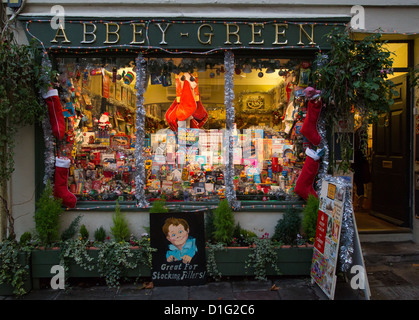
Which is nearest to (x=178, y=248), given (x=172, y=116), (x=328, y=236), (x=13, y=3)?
(x=328, y=236)

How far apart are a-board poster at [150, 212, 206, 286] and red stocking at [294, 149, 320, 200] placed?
1485 mm

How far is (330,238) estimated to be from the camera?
398cm

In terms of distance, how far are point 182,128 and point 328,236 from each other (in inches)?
111

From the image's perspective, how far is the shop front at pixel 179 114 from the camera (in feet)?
16.0

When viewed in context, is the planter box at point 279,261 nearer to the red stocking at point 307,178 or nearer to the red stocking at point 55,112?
the red stocking at point 307,178

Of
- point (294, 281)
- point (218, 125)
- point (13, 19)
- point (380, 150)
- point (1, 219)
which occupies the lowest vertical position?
point (294, 281)

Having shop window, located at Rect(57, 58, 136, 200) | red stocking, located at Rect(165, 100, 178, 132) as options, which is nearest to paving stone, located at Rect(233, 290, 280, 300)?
shop window, located at Rect(57, 58, 136, 200)

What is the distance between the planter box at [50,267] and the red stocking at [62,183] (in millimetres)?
711

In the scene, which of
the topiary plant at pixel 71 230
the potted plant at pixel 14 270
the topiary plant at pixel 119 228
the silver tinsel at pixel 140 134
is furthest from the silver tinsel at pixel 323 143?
the potted plant at pixel 14 270

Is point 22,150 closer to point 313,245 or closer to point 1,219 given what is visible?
point 1,219

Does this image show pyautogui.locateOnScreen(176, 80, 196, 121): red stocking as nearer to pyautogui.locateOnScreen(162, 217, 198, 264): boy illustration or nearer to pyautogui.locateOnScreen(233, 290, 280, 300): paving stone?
pyautogui.locateOnScreen(162, 217, 198, 264): boy illustration

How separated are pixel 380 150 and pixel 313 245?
3195 mm

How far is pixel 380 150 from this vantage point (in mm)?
6742

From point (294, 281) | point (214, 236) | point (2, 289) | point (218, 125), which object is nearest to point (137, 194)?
point (214, 236)
